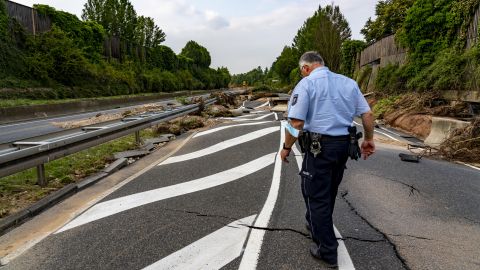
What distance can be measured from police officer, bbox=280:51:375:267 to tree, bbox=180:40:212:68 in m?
76.1

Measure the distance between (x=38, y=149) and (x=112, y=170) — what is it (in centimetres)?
162

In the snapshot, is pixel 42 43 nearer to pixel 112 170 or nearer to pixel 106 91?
pixel 106 91

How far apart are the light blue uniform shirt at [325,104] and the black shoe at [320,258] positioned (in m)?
1.08

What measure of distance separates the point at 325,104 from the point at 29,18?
27044 millimetres

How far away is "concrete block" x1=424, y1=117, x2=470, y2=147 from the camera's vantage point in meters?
9.73

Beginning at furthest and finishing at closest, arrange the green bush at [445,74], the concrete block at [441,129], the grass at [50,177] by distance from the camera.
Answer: the green bush at [445,74] → the concrete block at [441,129] → the grass at [50,177]

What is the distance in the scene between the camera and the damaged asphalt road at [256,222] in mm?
3287

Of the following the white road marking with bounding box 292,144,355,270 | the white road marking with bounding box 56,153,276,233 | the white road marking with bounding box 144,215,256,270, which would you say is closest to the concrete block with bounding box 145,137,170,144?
the white road marking with bounding box 56,153,276,233

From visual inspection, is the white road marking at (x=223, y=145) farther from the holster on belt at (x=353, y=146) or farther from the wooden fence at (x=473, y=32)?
the wooden fence at (x=473, y=32)

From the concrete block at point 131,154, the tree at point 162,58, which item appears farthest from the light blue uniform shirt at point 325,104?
the tree at point 162,58

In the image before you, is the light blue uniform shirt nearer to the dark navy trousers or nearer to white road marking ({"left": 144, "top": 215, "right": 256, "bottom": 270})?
the dark navy trousers

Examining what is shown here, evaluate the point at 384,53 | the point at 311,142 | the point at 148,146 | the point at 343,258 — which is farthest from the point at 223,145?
the point at 384,53

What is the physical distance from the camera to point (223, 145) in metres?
8.54

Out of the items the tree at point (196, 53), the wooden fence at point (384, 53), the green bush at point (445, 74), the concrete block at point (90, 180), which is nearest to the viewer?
the concrete block at point (90, 180)
